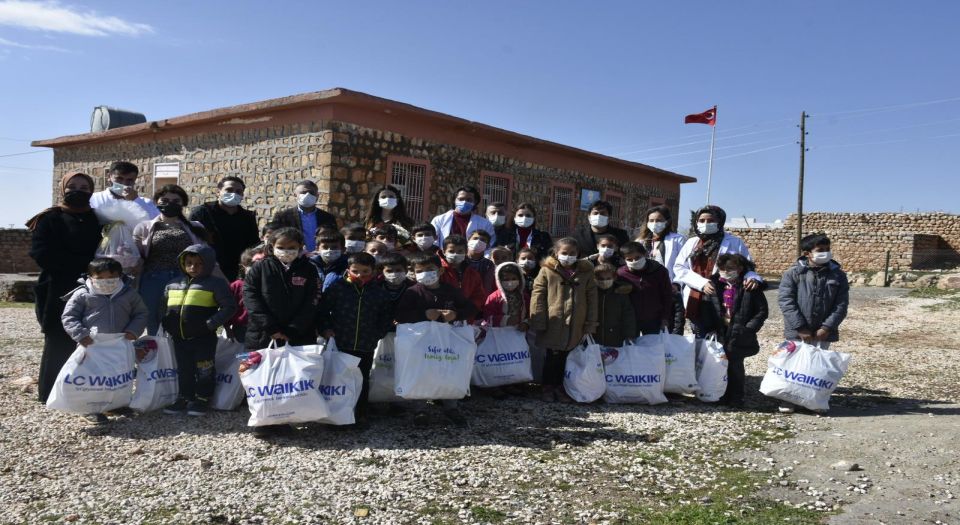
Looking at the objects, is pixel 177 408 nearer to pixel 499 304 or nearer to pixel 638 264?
pixel 499 304

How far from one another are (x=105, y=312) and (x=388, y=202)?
2.45m

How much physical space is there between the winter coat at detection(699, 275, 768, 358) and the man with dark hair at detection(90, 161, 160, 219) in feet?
14.3

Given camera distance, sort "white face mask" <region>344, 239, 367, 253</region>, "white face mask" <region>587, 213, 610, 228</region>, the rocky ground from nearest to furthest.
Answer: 1. the rocky ground
2. "white face mask" <region>344, 239, 367, 253</region>
3. "white face mask" <region>587, 213, 610, 228</region>

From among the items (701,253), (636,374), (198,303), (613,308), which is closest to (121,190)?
(198,303)

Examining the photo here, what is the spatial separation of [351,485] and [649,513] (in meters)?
1.47

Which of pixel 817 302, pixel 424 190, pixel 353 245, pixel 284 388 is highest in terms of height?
pixel 424 190

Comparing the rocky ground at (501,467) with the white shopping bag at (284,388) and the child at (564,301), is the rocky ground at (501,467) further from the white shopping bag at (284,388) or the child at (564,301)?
the child at (564,301)

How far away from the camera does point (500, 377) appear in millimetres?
5418

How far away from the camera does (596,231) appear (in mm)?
6234

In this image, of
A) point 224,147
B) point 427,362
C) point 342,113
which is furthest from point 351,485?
point 224,147

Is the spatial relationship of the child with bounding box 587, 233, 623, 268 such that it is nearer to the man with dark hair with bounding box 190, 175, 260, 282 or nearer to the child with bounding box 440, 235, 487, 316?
the child with bounding box 440, 235, 487, 316

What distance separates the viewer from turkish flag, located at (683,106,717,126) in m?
20.0

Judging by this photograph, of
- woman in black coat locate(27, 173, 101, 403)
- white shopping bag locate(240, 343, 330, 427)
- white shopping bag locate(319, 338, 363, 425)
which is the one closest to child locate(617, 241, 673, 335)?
white shopping bag locate(319, 338, 363, 425)

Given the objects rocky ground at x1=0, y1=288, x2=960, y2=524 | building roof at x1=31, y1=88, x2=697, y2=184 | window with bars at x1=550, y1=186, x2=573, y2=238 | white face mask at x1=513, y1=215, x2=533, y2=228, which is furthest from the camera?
window with bars at x1=550, y1=186, x2=573, y2=238
